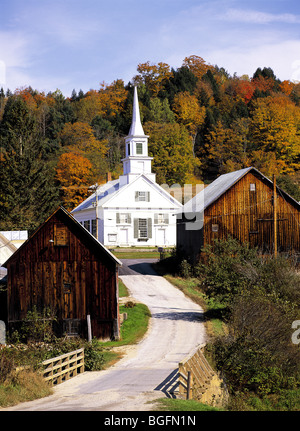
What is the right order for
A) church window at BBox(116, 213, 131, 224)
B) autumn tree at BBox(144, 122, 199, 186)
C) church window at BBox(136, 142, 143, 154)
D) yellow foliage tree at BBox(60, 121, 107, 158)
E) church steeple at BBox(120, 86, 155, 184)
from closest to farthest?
1. church window at BBox(116, 213, 131, 224)
2. church steeple at BBox(120, 86, 155, 184)
3. church window at BBox(136, 142, 143, 154)
4. autumn tree at BBox(144, 122, 199, 186)
5. yellow foliage tree at BBox(60, 121, 107, 158)

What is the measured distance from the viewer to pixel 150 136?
96.7 metres

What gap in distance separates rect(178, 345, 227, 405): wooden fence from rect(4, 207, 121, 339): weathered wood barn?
34.1 feet

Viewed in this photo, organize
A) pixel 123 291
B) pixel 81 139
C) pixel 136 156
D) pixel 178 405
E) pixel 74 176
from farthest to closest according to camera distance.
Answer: pixel 81 139 → pixel 74 176 → pixel 136 156 → pixel 123 291 → pixel 178 405

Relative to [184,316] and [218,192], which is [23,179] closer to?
[218,192]

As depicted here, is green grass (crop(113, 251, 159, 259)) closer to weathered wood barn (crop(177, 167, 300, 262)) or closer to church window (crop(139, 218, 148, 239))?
church window (crop(139, 218, 148, 239))

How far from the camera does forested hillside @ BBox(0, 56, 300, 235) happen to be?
234 ft

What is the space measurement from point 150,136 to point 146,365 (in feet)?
242

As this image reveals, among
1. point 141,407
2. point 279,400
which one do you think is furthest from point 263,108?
point 141,407

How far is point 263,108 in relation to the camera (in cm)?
10562

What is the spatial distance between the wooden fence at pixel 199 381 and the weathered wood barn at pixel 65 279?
1039cm

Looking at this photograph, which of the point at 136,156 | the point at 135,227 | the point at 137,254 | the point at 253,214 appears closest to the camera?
the point at 253,214

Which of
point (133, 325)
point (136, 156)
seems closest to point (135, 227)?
point (136, 156)

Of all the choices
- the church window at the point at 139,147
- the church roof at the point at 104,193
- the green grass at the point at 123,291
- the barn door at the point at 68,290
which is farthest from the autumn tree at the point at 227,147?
the barn door at the point at 68,290

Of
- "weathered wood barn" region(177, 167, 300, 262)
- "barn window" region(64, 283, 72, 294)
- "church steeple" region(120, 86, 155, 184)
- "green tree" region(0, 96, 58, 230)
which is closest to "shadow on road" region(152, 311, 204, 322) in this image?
"barn window" region(64, 283, 72, 294)
